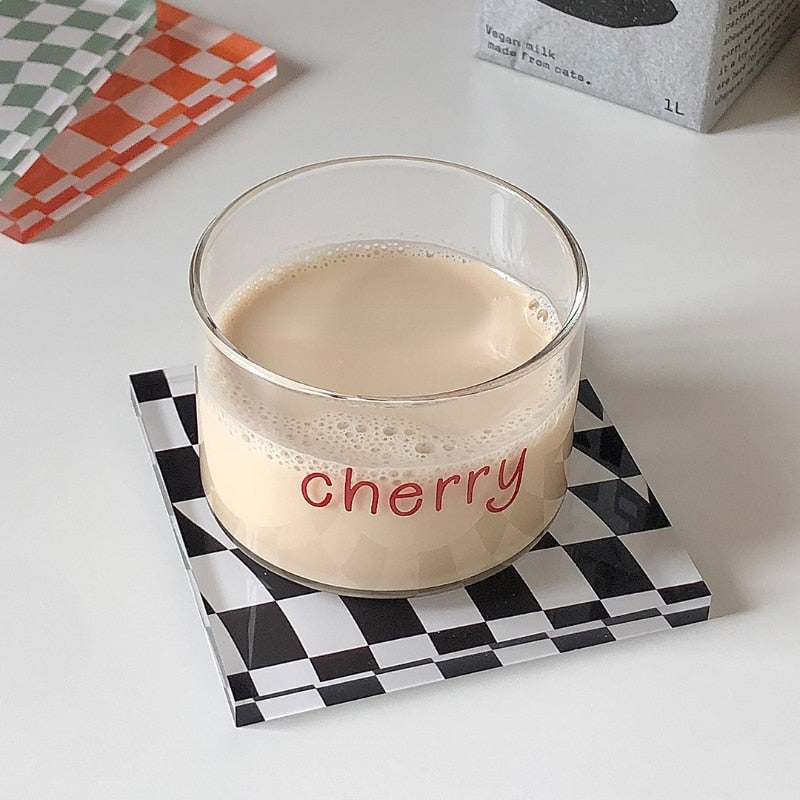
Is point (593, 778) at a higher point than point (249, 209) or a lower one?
lower

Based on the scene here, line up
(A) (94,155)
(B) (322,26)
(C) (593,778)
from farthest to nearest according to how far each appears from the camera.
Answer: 1. (B) (322,26)
2. (A) (94,155)
3. (C) (593,778)

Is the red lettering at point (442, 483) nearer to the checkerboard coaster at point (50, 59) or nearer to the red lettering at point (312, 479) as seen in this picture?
the red lettering at point (312, 479)

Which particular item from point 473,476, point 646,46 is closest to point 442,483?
point 473,476

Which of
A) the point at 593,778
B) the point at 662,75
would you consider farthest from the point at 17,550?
the point at 662,75

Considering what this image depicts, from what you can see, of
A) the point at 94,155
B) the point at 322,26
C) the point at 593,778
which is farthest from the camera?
the point at 322,26

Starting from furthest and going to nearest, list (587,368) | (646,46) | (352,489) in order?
1. (646,46)
2. (587,368)
3. (352,489)

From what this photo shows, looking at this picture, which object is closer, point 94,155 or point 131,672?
point 131,672

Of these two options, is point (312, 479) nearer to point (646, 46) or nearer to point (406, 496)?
point (406, 496)

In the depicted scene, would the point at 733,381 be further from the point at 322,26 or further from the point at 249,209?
the point at 322,26
